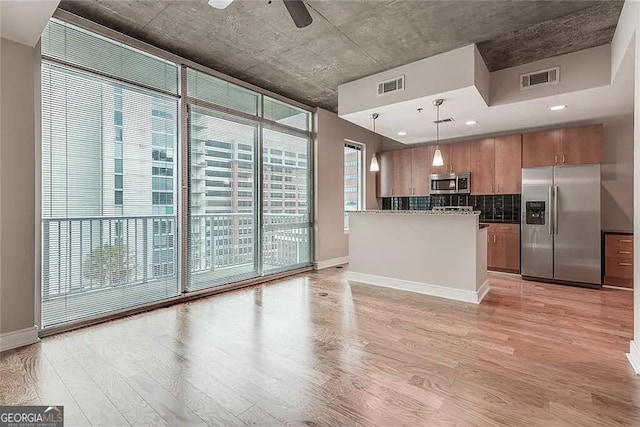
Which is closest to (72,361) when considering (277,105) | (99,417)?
(99,417)

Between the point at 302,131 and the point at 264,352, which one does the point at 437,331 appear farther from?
the point at 302,131

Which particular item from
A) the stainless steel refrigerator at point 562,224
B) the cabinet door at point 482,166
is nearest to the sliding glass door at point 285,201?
the cabinet door at point 482,166

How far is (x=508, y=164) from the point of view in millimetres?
5418

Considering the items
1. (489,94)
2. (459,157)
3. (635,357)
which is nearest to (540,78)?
(489,94)

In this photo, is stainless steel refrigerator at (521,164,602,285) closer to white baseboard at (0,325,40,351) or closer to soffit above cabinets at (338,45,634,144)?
soffit above cabinets at (338,45,634,144)

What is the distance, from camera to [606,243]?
452cm

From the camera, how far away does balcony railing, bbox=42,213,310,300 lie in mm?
2928

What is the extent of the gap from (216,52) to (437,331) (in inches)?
157

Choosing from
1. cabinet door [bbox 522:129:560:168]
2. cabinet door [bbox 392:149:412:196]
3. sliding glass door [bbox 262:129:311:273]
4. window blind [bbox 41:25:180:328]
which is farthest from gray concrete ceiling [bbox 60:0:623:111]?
cabinet door [bbox 392:149:412:196]

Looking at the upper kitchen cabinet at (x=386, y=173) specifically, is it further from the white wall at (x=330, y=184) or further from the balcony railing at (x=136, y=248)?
the balcony railing at (x=136, y=248)

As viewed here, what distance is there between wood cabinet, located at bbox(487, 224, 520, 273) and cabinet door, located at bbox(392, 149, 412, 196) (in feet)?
6.06

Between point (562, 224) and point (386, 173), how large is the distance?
11.0 ft

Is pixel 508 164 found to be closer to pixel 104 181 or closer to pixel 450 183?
pixel 450 183

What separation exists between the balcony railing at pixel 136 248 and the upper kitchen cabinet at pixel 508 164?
156 inches
